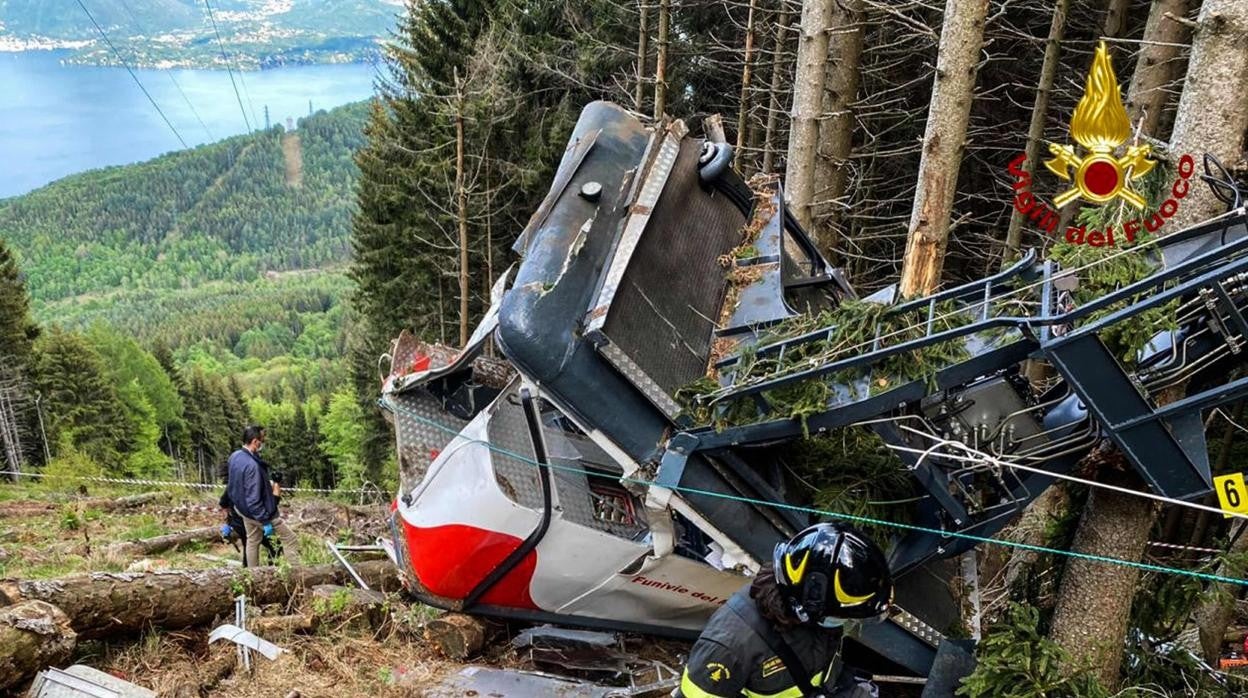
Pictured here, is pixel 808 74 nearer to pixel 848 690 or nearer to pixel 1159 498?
pixel 1159 498

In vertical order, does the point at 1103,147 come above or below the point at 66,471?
above

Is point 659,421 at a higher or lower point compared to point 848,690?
higher

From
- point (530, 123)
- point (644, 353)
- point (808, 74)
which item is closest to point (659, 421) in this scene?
point (644, 353)

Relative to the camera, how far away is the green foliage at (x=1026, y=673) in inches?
130

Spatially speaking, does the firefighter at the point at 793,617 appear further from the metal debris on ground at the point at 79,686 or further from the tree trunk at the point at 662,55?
the tree trunk at the point at 662,55

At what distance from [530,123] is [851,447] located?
16.4m

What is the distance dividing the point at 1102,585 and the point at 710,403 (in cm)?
181

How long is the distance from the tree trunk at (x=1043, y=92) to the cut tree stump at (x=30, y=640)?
8597 mm

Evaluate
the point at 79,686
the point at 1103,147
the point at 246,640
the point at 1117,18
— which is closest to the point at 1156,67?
the point at 1117,18

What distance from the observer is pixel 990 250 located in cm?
1275

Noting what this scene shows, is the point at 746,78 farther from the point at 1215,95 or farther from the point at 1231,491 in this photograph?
the point at 1231,491

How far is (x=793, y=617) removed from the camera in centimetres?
265

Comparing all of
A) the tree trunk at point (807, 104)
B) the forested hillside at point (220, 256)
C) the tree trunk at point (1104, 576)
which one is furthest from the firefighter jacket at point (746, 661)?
the forested hillside at point (220, 256)

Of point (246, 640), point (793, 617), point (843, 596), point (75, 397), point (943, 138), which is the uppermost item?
point (943, 138)
